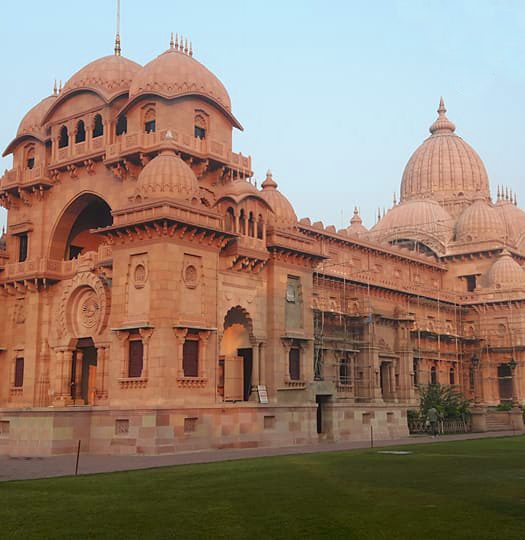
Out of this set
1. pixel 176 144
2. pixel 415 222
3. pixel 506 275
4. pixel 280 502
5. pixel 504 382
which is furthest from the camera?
pixel 415 222

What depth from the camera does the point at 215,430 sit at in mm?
33594

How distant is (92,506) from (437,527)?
7.06 meters

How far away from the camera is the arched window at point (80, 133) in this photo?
4306 centimetres

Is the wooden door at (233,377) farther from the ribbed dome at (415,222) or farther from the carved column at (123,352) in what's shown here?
A: the ribbed dome at (415,222)

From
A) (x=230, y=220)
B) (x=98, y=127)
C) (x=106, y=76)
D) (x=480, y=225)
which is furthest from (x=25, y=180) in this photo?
(x=480, y=225)

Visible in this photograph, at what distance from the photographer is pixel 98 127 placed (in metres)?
42.7

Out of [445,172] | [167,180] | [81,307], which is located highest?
[445,172]

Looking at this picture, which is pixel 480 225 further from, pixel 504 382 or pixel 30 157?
pixel 30 157

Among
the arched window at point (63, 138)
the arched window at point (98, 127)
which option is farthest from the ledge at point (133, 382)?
the arched window at point (63, 138)

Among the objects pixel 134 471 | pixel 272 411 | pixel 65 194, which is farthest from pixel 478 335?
pixel 134 471

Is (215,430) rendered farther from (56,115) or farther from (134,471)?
(56,115)

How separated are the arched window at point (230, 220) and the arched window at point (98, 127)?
10040 millimetres

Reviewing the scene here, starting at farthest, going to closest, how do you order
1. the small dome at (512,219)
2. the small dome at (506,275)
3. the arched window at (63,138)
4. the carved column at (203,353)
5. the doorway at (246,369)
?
the small dome at (512,219)
the small dome at (506,275)
the arched window at (63,138)
the doorway at (246,369)
the carved column at (203,353)

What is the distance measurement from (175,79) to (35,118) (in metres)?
11.9
